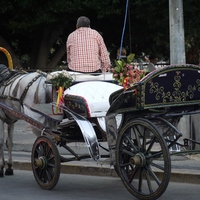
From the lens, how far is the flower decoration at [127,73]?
824 cm

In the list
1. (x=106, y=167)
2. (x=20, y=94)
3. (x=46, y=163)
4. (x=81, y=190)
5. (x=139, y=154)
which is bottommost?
(x=81, y=190)

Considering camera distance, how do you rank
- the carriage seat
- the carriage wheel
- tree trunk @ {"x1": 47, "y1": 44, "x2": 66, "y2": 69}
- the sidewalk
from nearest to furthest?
the carriage wheel
the carriage seat
the sidewalk
tree trunk @ {"x1": 47, "y1": 44, "x2": 66, "y2": 69}

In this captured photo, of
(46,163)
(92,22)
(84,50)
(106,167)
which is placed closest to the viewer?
(46,163)

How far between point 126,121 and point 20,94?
2.15m

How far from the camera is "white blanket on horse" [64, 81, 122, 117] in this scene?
8656mm

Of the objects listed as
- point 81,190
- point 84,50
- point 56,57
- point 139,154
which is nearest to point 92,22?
point 56,57

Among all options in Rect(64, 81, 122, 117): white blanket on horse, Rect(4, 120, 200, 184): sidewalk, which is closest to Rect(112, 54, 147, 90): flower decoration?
Rect(64, 81, 122, 117): white blanket on horse

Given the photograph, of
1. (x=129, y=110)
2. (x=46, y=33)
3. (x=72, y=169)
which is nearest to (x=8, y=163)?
(x=72, y=169)

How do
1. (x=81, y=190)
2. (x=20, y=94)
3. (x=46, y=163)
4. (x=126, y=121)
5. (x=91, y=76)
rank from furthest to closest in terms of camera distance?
(x=20, y=94) < (x=91, y=76) < (x=81, y=190) < (x=46, y=163) < (x=126, y=121)

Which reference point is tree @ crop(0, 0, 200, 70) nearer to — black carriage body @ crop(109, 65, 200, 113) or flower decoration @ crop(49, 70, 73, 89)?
flower decoration @ crop(49, 70, 73, 89)

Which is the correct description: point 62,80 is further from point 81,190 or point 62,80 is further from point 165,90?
point 165,90

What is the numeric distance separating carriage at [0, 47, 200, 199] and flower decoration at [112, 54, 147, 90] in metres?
0.13

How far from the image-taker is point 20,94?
977 cm

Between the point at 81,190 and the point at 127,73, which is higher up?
the point at 127,73
